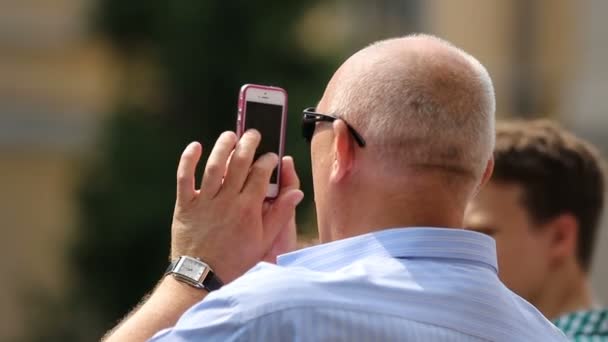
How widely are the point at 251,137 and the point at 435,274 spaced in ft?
1.71

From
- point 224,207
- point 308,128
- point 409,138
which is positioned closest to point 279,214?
point 224,207

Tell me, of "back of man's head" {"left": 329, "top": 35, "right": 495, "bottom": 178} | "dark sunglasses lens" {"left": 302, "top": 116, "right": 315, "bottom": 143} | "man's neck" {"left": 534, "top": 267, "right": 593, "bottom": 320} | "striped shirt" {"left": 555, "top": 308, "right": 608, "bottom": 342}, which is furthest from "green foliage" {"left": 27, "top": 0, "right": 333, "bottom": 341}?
"back of man's head" {"left": 329, "top": 35, "right": 495, "bottom": 178}

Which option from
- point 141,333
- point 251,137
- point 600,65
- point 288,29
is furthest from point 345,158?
point 600,65

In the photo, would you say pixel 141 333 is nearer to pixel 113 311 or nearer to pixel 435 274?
pixel 435 274

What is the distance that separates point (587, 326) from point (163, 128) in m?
7.60

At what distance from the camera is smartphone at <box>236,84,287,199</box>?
2588 mm

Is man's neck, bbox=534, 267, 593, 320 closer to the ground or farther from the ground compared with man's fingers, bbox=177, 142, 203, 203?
closer to the ground

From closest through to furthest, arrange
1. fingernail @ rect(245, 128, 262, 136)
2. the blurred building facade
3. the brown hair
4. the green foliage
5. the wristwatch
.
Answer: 1. the wristwatch
2. fingernail @ rect(245, 128, 262, 136)
3. the brown hair
4. the green foliage
5. the blurred building facade

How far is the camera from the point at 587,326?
11.7 ft

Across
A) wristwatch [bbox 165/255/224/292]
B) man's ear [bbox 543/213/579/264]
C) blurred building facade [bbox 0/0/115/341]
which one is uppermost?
wristwatch [bbox 165/255/224/292]

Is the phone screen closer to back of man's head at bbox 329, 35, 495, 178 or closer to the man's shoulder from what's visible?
back of man's head at bbox 329, 35, 495, 178

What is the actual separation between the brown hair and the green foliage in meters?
6.53

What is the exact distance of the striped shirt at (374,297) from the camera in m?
2.06

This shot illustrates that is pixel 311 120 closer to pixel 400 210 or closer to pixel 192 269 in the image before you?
pixel 400 210
